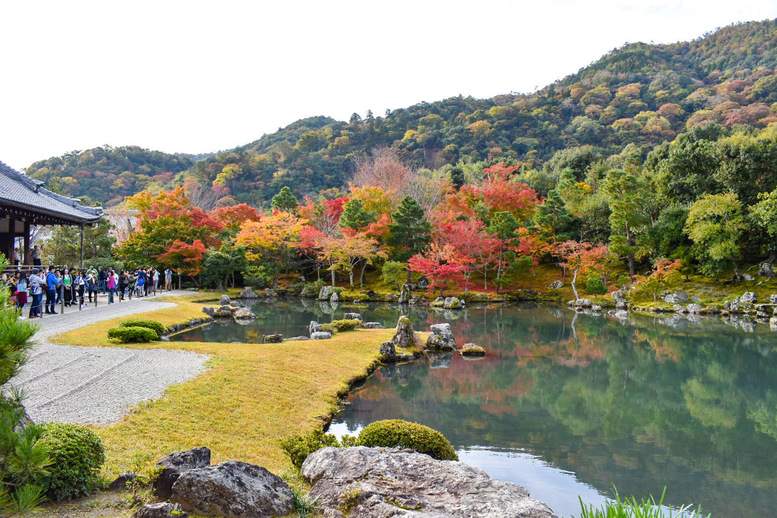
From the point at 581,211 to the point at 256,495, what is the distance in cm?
3519

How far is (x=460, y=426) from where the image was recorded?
920 cm

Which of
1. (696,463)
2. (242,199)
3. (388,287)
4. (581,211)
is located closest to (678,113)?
(581,211)

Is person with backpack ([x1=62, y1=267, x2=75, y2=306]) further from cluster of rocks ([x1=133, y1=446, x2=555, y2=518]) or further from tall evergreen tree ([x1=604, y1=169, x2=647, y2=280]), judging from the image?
tall evergreen tree ([x1=604, y1=169, x2=647, y2=280])

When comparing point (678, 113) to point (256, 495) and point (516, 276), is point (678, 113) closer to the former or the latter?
point (516, 276)

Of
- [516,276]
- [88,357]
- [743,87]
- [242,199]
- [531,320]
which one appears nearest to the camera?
[88,357]

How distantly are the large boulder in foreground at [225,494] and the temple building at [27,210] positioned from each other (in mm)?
14786

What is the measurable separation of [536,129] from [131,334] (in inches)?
2493

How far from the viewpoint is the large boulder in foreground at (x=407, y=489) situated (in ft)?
13.1

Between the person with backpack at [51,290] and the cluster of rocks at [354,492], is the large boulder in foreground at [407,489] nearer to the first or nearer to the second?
the cluster of rocks at [354,492]

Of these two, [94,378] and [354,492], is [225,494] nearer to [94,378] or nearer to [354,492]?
[354,492]

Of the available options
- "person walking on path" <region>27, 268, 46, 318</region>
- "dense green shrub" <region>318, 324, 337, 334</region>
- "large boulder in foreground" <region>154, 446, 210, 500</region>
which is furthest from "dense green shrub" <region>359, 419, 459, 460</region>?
"person walking on path" <region>27, 268, 46, 318</region>

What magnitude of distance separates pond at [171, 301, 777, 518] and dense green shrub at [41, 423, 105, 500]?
445 centimetres

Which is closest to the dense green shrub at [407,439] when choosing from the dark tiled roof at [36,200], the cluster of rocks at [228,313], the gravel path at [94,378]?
the gravel path at [94,378]

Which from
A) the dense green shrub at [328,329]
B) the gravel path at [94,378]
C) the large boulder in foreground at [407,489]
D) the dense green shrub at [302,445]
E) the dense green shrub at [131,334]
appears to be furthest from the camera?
the dense green shrub at [328,329]
